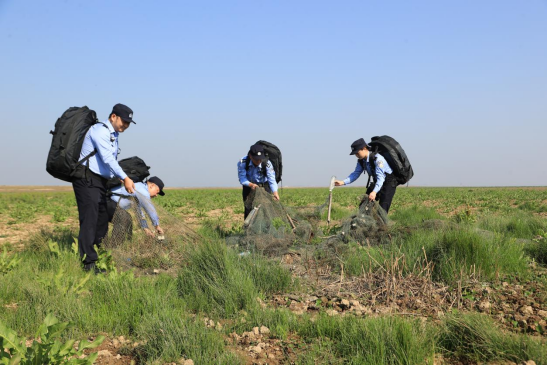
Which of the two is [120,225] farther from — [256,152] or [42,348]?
[42,348]

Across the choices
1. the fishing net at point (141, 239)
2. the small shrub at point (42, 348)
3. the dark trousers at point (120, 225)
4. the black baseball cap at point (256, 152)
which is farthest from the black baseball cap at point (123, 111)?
the small shrub at point (42, 348)

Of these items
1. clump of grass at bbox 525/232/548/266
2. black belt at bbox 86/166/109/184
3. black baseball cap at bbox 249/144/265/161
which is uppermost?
black baseball cap at bbox 249/144/265/161

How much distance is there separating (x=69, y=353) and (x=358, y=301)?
104 inches

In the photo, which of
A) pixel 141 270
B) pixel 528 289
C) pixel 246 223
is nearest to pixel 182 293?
pixel 141 270

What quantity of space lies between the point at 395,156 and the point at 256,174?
257 centimetres

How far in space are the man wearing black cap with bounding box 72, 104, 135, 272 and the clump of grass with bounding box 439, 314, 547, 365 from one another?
13.5ft

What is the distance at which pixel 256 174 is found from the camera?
28.1 feet

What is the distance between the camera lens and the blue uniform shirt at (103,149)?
586 cm

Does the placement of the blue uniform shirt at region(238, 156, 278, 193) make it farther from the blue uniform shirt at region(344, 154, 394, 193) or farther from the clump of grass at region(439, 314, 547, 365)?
the clump of grass at region(439, 314, 547, 365)

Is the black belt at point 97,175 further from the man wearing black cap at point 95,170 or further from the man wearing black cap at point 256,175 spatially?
the man wearing black cap at point 256,175

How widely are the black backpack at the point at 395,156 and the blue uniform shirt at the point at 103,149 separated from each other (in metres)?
4.32

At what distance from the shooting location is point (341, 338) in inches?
Answer: 137

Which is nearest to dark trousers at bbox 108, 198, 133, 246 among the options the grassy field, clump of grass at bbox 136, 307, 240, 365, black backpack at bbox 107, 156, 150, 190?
the grassy field

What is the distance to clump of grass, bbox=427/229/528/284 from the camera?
5.00m
